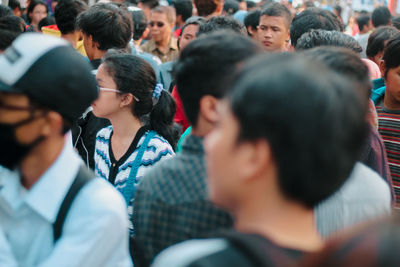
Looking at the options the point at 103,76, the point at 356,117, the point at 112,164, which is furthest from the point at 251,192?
the point at 103,76

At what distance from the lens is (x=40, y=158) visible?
5.85ft

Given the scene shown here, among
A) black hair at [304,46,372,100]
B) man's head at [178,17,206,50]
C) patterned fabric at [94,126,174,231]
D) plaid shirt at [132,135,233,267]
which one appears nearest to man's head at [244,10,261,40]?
man's head at [178,17,206,50]

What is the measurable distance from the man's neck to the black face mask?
0.02m

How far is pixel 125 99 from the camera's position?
3514 millimetres

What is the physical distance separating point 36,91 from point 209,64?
565 mm

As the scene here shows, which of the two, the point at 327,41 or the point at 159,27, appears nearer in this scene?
the point at 327,41

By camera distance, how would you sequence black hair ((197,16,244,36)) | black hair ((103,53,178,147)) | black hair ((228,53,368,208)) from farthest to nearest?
black hair ((197,16,244,36)), black hair ((103,53,178,147)), black hair ((228,53,368,208))

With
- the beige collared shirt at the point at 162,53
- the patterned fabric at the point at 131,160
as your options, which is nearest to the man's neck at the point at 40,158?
the patterned fabric at the point at 131,160

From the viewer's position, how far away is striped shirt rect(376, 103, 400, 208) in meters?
3.52

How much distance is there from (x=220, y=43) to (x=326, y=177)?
749 mm

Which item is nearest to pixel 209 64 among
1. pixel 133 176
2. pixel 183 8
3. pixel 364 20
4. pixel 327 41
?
pixel 133 176

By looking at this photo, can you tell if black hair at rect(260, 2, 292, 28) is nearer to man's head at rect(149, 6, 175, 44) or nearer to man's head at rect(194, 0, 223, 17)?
man's head at rect(194, 0, 223, 17)

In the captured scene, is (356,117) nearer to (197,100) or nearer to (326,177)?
(326,177)

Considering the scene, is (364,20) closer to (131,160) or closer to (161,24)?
(161,24)
